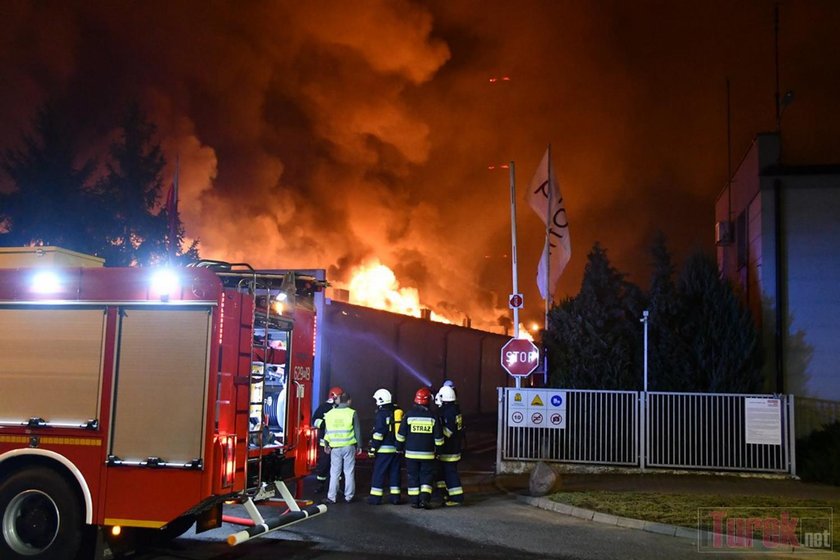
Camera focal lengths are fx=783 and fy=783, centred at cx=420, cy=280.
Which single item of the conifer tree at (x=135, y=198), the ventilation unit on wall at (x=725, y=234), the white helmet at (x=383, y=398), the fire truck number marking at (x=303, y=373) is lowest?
the white helmet at (x=383, y=398)

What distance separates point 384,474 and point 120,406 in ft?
16.6

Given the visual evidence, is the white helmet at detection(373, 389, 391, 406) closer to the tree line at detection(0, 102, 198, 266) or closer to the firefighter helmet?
the firefighter helmet

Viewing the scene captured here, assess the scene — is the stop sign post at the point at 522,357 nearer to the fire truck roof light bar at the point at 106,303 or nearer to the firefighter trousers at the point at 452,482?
the firefighter trousers at the point at 452,482

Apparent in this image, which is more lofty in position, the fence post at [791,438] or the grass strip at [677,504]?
the fence post at [791,438]

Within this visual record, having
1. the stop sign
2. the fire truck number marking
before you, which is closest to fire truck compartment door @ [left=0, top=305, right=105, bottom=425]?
the fire truck number marking

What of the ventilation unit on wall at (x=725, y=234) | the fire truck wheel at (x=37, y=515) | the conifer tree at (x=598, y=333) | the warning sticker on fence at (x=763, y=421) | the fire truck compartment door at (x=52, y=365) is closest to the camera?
the fire truck wheel at (x=37, y=515)

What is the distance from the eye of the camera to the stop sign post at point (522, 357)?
14.4 meters

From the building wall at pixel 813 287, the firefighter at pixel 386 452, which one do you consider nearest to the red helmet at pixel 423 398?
the firefighter at pixel 386 452

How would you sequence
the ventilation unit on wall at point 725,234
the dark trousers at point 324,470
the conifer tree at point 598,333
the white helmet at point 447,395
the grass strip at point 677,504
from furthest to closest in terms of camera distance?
the ventilation unit on wall at point 725,234 → the conifer tree at point 598,333 → the dark trousers at point 324,470 → the white helmet at point 447,395 → the grass strip at point 677,504

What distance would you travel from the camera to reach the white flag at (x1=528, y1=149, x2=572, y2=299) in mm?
17047

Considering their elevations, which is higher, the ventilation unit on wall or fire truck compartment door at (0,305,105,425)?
the ventilation unit on wall

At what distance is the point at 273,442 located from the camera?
806 centimetres

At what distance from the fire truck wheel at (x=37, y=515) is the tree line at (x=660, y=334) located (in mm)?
11170

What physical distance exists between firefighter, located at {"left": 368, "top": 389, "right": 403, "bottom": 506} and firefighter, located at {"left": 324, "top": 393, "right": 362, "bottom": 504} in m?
0.39
